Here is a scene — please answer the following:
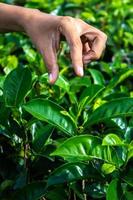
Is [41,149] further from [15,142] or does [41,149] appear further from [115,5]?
[115,5]

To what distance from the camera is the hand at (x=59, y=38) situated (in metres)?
1.40

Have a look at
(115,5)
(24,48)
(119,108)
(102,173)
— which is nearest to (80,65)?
(119,108)

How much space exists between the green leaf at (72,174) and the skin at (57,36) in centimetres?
25

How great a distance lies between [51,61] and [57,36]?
0.07 metres

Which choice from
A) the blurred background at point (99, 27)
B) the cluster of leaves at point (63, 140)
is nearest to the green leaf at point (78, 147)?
the cluster of leaves at point (63, 140)

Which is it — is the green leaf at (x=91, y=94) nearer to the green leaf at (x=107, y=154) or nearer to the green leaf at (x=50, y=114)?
the green leaf at (x=50, y=114)

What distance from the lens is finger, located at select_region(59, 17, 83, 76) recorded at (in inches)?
53.8

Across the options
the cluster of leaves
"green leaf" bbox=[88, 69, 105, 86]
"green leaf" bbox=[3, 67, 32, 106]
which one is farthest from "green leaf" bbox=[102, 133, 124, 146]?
"green leaf" bbox=[88, 69, 105, 86]

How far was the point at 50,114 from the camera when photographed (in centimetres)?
152

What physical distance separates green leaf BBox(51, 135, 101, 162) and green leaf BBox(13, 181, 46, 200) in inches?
7.9

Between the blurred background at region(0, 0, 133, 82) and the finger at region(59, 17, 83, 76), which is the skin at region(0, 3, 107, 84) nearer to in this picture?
the finger at region(59, 17, 83, 76)

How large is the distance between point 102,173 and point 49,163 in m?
0.26

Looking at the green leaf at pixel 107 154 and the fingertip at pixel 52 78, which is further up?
the fingertip at pixel 52 78

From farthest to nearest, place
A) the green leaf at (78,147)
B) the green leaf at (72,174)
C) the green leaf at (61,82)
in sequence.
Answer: the green leaf at (61,82)
the green leaf at (72,174)
the green leaf at (78,147)
